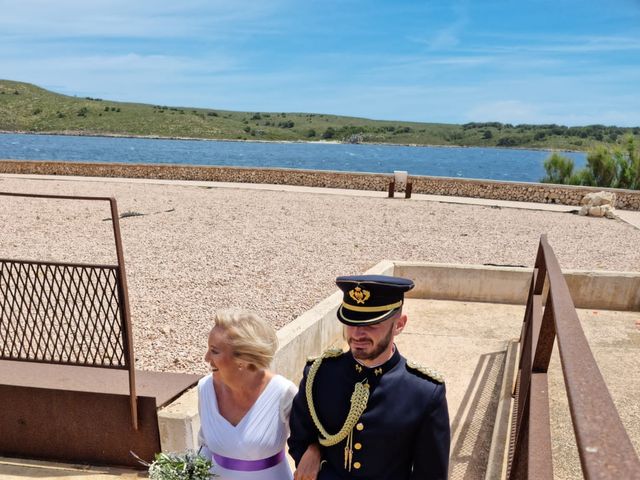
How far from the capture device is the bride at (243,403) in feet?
7.63

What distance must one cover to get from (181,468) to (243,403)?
36 cm

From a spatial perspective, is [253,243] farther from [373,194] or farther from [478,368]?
[373,194]

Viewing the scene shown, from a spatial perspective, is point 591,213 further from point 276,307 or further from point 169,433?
point 169,433

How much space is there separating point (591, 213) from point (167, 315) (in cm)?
1402

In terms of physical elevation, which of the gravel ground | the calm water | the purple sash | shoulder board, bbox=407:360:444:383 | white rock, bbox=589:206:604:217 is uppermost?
shoulder board, bbox=407:360:444:383

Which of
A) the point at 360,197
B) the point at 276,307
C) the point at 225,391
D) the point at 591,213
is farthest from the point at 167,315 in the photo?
the point at 591,213

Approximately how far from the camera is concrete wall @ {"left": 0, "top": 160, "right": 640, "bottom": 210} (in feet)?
63.3

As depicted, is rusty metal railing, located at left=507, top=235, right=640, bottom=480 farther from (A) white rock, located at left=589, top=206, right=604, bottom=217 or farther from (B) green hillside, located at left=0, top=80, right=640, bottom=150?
(B) green hillside, located at left=0, top=80, right=640, bottom=150

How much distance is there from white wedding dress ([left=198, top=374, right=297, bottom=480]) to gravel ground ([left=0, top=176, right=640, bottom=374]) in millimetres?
2296

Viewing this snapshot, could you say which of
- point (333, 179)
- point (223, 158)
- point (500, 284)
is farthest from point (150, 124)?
point (500, 284)

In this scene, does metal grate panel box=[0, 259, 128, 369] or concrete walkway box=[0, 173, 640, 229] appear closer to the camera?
metal grate panel box=[0, 259, 128, 369]

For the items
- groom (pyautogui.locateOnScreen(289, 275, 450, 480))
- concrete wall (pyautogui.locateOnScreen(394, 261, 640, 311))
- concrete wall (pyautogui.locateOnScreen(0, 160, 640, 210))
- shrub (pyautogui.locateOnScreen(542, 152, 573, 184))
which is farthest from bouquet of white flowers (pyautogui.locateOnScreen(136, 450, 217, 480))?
shrub (pyautogui.locateOnScreen(542, 152, 573, 184))

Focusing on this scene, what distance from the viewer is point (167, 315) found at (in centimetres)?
613

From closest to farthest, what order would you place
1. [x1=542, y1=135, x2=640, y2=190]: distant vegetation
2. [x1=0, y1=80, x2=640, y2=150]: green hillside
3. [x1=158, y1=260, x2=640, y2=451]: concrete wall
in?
[x1=158, y1=260, x2=640, y2=451]: concrete wall, [x1=542, y1=135, x2=640, y2=190]: distant vegetation, [x1=0, y1=80, x2=640, y2=150]: green hillside
